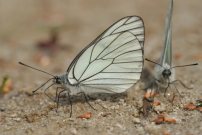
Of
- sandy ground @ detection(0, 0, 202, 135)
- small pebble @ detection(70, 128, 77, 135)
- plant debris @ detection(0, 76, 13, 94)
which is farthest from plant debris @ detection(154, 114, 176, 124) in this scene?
plant debris @ detection(0, 76, 13, 94)

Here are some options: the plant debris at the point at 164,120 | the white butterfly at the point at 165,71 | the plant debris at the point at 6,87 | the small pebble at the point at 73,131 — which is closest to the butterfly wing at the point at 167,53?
the white butterfly at the point at 165,71

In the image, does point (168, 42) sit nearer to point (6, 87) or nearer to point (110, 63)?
point (110, 63)

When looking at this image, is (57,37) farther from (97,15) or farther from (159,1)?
(159,1)

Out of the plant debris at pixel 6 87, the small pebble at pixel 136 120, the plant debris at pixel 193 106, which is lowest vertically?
the small pebble at pixel 136 120

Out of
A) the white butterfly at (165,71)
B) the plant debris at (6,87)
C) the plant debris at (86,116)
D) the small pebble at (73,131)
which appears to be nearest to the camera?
the small pebble at (73,131)

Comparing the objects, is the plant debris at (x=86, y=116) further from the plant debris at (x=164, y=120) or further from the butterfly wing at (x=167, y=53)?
the butterfly wing at (x=167, y=53)

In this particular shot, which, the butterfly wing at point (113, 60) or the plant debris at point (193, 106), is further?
the butterfly wing at point (113, 60)

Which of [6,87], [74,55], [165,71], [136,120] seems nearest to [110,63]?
[165,71]

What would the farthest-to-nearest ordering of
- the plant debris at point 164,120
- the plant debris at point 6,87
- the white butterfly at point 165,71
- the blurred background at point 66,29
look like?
the blurred background at point 66,29 → the plant debris at point 6,87 → the white butterfly at point 165,71 → the plant debris at point 164,120
